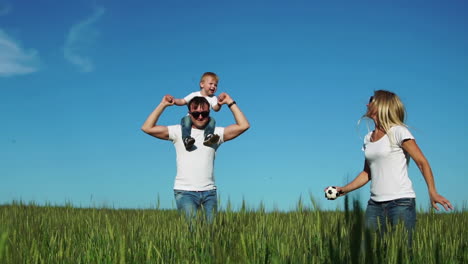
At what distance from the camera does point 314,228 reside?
4.01 metres

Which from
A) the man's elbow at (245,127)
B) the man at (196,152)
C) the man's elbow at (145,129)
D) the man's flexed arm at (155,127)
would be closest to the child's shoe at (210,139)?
the man at (196,152)

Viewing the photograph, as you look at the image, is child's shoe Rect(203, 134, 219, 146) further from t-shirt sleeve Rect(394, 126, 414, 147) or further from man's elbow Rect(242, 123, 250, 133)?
t-shirt sleeve Rect(394, 126, 414, 147)

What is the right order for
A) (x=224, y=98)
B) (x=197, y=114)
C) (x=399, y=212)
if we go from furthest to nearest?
(x=224, y=98), (x=197, y=114), (x=399, y=212)

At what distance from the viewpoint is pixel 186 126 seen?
18.7 ft

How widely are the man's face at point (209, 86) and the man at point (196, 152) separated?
124cm

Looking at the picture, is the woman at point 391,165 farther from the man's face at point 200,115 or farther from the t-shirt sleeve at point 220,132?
the man's face at point 200,115

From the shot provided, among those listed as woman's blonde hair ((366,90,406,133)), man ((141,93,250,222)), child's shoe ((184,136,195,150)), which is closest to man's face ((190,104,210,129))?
man ((141,93,250,222))

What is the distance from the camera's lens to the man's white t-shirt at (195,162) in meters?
5.42

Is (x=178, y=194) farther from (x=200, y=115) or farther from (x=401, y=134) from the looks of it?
(x=401, y=134)

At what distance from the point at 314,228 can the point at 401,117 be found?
156 cm

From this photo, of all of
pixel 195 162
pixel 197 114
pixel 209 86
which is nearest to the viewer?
pixel 195 162

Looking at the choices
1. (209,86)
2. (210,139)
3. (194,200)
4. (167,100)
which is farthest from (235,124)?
(209,86)

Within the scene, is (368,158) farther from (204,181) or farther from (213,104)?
(213,104)

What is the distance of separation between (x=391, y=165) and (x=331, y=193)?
2.15ft
